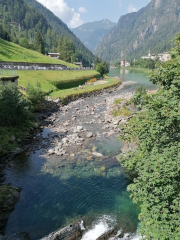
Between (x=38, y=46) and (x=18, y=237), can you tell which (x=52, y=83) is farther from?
(x=38, y=46)

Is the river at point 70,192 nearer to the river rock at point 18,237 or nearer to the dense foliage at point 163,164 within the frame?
the river rock at point 18,237

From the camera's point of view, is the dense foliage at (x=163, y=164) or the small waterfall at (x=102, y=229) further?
the small waterfall at (x=102, y=229)

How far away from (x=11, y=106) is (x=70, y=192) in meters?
16.8

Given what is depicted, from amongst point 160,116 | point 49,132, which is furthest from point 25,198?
point 49,132

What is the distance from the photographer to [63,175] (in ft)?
67.4

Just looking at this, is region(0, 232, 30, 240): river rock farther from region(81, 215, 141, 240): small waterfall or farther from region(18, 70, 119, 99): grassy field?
region(18, 70, 119, 99): grassy field

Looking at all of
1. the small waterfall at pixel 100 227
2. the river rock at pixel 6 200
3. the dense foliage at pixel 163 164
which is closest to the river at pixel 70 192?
the small waterfall at pixel 100 227

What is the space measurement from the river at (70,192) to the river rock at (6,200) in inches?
16.6

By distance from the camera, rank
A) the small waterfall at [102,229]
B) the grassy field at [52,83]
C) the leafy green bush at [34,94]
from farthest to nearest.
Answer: the grassy field at [52,83] → the leafy green bush at [34,94] → the small waterfall at [102,229]

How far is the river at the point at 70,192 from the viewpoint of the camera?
14.6 meters

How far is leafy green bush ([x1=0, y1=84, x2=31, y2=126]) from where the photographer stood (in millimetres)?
27922

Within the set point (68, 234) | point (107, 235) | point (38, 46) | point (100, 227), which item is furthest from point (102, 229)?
point (38, 46)

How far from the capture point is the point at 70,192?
1800cm

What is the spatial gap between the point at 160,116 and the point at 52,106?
39580 millimetres
